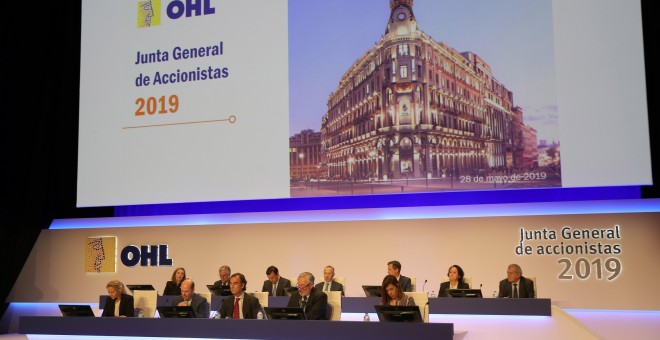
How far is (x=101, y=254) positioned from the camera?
12.4 m

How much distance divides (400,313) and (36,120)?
8029 mm

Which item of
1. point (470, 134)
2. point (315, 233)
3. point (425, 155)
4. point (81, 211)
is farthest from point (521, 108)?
point (81, 211)

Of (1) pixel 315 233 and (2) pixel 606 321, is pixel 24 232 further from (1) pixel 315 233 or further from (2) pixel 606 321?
(2) pixel 606 321

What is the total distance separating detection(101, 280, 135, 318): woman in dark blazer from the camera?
767cm

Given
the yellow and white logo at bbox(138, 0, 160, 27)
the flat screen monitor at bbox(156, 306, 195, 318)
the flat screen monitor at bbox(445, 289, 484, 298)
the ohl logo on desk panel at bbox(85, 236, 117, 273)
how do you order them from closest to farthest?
1. the flat screen monitor at bbox(156, 306, 195, 318)
2. the flat screen monitor at bbox(445, 289, 484, 298)
3. the yellow and white logo at bbox(138, 0, 160, 27)
4. the ohl logo on desk panel at bbox(85, 236, 117, 273)

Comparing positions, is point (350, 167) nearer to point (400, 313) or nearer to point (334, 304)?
point (334, 304)

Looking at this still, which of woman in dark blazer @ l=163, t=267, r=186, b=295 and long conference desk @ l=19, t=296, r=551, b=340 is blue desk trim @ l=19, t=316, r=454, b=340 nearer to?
long conference desk @ l=19, t=296, r=551, b=340

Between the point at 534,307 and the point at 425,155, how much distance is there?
2.52 meters

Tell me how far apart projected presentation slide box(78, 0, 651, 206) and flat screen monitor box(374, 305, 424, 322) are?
12.3 feet

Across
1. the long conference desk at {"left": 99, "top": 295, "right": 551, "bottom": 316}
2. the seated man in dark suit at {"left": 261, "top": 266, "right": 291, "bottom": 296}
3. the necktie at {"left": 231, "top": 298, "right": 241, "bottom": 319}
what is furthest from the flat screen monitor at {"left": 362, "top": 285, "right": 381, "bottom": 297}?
the necktie at {"left": 231, "top": 298, "right": 241, "bottom": 319}

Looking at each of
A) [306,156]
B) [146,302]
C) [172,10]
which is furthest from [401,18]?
[146,302]

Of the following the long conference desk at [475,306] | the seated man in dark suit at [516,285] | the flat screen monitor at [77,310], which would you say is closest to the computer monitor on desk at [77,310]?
the flat screen monitor at [77,310]

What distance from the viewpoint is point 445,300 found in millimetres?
8070

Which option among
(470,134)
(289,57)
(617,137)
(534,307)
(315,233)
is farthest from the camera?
(315,233)
